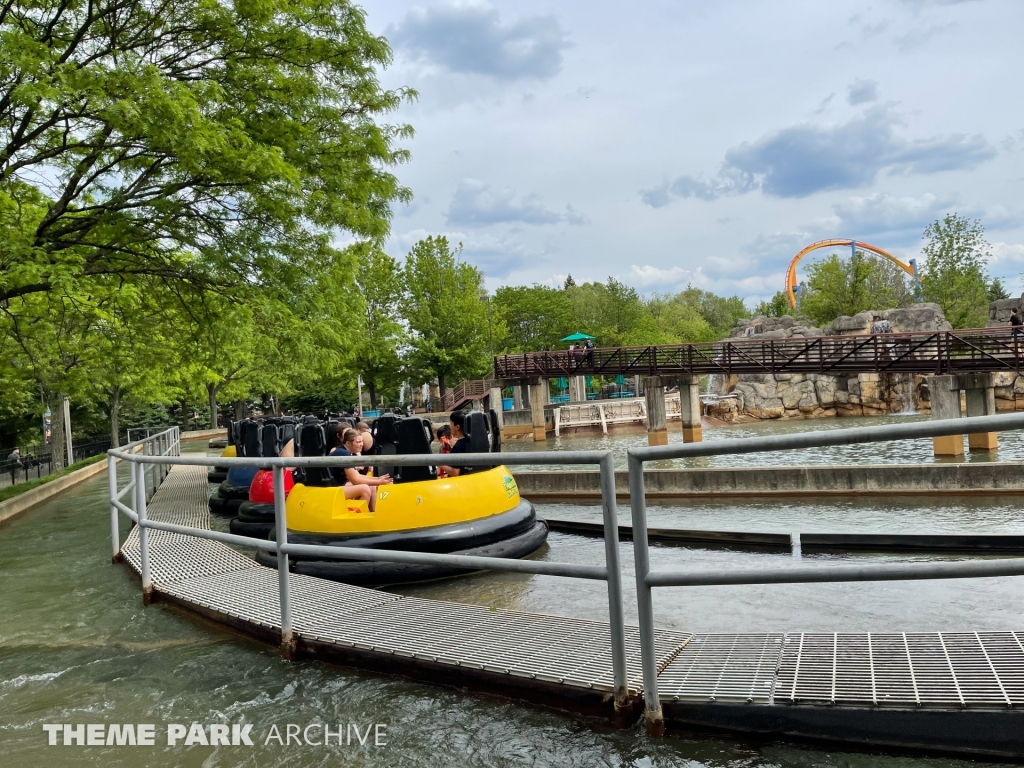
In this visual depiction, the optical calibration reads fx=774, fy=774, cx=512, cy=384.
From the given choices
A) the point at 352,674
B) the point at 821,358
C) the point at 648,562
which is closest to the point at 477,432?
the point at 352,674

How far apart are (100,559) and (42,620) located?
8.66 feet

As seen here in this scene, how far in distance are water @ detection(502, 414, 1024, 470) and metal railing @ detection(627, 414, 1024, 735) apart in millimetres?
610

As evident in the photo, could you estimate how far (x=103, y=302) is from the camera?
1447cm

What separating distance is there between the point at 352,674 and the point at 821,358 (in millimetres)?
31213

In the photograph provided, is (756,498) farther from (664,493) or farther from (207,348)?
(207,348)

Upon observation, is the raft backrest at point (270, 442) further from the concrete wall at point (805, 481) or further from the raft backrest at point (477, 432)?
the raft backrest at point (477, 432)

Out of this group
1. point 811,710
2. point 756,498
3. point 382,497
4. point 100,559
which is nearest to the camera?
point 811,710

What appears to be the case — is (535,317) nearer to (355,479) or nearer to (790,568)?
(355,479)

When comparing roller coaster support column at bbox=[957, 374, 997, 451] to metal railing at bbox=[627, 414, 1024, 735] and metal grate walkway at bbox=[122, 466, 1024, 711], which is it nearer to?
metal grate walkway at bbox=[122, 466, 1024, 711]

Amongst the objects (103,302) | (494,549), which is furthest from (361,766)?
(103,302)

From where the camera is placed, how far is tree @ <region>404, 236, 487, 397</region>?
48688 mm

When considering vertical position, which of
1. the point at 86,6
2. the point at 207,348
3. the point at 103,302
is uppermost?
the point at 86,6

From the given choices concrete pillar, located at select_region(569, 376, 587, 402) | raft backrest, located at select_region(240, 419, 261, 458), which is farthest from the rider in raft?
concrete pillar, located at select_region(569, 376, 587, 402)

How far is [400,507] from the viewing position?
7.75 meters
